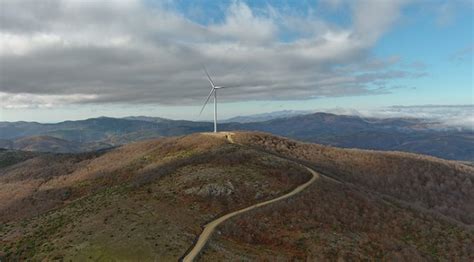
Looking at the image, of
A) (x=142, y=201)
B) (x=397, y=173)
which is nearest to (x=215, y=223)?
(x=142, y=201)

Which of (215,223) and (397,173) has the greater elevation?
(215,223)

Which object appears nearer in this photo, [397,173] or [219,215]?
[219,215]

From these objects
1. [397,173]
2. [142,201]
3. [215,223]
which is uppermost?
[142,201]

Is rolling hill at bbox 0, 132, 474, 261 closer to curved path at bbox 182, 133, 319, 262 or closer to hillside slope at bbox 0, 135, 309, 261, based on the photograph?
hillside slope at bbox 0, 135, 309, 261

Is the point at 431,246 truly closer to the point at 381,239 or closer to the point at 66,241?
the point at 381,239

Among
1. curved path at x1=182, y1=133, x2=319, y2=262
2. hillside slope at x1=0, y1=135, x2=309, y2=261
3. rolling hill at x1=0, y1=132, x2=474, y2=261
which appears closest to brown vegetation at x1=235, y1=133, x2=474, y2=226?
rolling hill at x1=0, y1=132, x2=474, y2=261

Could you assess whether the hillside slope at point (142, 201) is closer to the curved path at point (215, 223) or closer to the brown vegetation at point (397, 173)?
the curved path at point (215, 223)

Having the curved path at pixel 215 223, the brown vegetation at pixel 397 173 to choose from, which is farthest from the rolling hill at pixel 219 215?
the brown vegetation at pixel 397 173

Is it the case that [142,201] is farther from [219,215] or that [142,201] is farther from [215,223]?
[215,223]

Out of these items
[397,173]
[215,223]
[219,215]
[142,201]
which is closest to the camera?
[215,223]

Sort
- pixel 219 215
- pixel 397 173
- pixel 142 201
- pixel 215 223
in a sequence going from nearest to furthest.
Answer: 1. pixel 215 223
2. pixel 219 215
3. pixel 142 201
4. pixel 397 173
